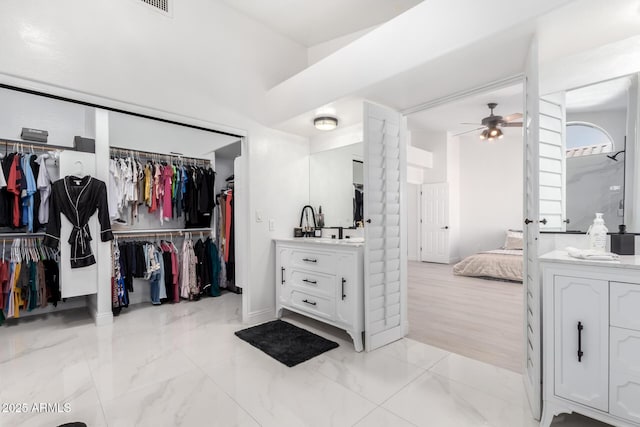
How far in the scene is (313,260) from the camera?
2941 mm

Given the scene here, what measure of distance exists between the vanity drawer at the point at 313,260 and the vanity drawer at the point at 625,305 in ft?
6.02

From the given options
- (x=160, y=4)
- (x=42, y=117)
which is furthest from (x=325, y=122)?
(x=42, y=117)

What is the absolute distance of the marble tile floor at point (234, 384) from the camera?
5.52 feet

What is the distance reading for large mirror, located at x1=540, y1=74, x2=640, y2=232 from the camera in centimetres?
178

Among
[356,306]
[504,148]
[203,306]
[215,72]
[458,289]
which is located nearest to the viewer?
[356,306]

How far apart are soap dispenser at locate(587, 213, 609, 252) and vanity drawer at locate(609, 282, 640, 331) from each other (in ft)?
1.36

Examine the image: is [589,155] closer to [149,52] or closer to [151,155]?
[149,52]

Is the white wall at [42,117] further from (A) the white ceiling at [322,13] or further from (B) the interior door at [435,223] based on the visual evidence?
(B) the interior door at [435,223]

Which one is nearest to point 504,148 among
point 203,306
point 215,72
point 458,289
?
point 458,289

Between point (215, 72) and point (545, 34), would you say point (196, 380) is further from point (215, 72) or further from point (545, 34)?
point (545, 34)

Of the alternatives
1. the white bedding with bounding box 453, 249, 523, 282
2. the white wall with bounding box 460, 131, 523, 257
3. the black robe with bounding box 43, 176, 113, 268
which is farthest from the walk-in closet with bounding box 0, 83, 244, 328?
the white wall with bounding box 460, 131, 523, 257

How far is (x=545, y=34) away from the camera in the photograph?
165cm

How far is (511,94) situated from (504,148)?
2681 mm

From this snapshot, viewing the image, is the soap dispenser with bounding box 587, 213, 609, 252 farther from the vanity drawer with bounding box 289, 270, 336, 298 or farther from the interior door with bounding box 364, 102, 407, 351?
the vanity drawer with bounding box 289, 270, 336, 298
